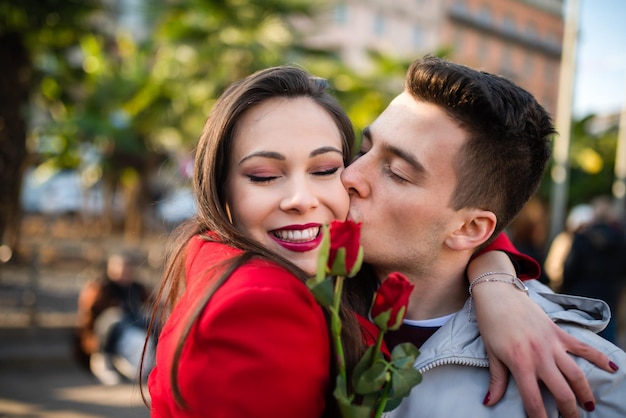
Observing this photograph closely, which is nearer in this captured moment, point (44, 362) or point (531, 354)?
point (531, 354)

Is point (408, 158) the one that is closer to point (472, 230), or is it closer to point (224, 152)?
point (472, 230)

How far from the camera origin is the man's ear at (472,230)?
6.85 feet

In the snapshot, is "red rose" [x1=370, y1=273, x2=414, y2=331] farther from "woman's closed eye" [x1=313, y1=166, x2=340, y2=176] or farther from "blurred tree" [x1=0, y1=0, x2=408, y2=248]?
"blurred tree" [x1=0, y1=0, x2=408, y2=248]

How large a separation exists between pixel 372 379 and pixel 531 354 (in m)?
0.55

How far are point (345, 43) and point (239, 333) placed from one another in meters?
41.6

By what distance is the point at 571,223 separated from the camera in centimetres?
868

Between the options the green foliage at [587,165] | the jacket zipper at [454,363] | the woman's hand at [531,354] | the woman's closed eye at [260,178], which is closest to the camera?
the woman's hand at [531,354]

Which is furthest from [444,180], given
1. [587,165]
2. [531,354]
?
[587,165]

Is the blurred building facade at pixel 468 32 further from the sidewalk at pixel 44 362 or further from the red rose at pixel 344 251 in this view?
the red rose at pixel 344 251

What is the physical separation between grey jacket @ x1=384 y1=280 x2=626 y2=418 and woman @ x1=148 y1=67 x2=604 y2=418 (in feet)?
0.96

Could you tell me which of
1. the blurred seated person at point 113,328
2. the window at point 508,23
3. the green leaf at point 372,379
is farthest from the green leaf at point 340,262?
the window at point 508,23

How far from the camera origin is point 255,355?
1401mm

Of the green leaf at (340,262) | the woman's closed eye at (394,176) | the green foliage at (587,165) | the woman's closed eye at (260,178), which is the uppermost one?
the green leaf at (340,262)

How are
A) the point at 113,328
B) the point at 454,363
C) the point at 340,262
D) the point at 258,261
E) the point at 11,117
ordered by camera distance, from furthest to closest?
the point at 11,117, the point at 113,328, the point at 454,363, the point at 258,261, the point at 340,262
